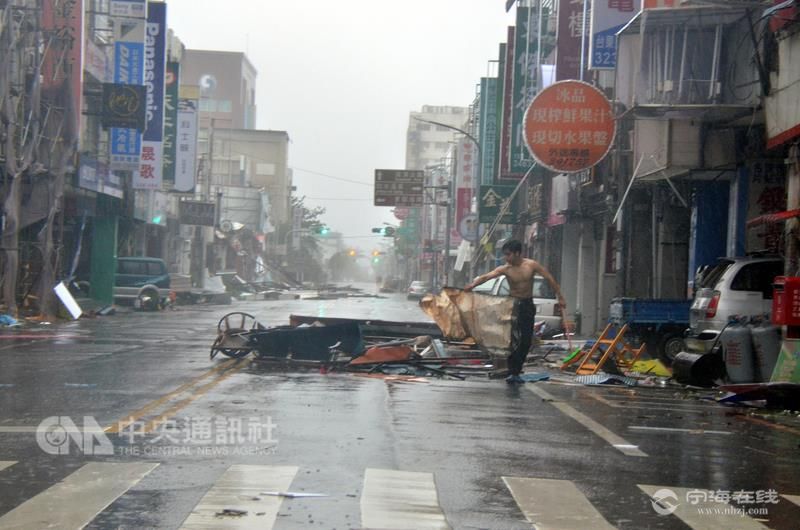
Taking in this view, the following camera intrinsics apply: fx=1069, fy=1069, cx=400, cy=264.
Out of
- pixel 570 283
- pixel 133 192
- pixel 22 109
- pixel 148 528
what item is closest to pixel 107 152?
pixel 133 192

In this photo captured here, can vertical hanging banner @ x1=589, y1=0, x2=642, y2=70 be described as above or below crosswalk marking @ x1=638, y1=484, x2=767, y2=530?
above

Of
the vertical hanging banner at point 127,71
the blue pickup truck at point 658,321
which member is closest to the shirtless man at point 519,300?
the blue pickup truck at point 658,321

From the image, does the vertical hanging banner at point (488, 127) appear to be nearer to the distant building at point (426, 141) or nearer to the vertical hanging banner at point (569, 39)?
the vertical hanging banner at point (569, 39)

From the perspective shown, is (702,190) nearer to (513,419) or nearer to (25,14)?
(513,419)

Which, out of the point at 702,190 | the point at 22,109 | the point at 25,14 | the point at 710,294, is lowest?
the point at 710,294

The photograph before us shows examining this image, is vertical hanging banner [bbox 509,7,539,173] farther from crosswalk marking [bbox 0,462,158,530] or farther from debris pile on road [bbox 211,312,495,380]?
crosswalk marking [bbox 0,462,158,530]

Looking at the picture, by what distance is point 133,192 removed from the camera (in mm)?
45844

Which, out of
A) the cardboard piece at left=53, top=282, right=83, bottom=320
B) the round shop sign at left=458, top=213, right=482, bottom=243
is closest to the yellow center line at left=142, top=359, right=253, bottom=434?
the cardboard piece at left=53, top=282, right=83, bottom=320

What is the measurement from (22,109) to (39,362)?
1615 centimetres

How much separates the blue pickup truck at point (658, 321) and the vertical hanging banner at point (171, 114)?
103 feet

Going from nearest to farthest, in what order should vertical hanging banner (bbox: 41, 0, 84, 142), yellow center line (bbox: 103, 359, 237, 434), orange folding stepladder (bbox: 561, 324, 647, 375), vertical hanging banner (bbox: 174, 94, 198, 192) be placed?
yellow center line (bbox: 103, 359, 237, 434) < orange folding stepladder (bbox: 561, 324, 647, 375) < vertical hanging banner (bbox: 41, 0, 84, 142) < vertical hanging banner (bbox: 174, 94, 198, 192)

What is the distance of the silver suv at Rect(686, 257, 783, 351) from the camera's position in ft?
51.6

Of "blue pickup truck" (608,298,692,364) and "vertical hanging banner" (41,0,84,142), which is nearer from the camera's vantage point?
"blue pickup truck" (608,298,692,364)

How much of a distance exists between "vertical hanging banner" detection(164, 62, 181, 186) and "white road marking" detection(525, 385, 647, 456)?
36372 millimetres
